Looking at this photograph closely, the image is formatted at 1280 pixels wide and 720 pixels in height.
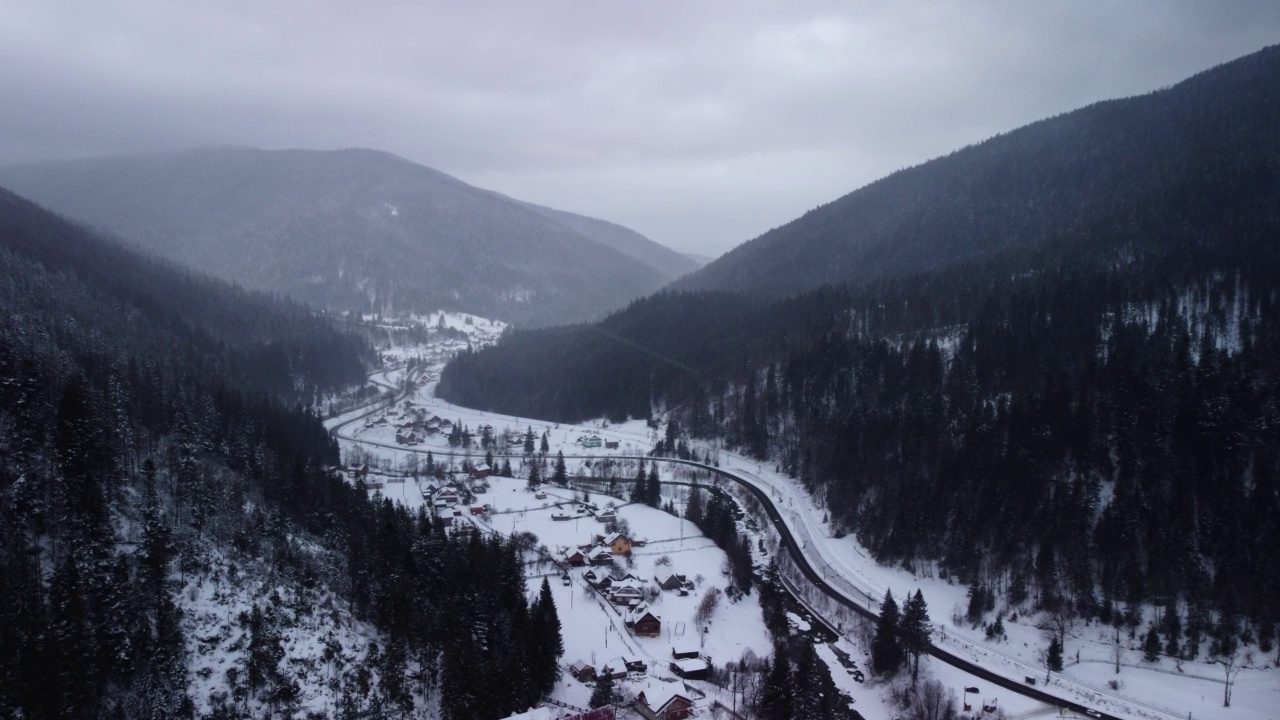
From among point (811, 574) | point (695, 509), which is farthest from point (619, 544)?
point (811, 574)

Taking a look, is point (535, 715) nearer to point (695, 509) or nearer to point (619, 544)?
point (619, 544)

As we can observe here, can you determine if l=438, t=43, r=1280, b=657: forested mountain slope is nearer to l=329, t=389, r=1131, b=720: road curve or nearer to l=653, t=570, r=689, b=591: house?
l=329, t=389, r=1131, b=720: road curve

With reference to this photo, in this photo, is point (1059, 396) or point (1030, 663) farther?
point (1059, 396)

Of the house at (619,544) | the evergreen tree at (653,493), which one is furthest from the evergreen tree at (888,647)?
the evergreen tree at (653,493)

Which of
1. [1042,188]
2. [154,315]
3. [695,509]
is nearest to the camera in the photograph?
[695,509]

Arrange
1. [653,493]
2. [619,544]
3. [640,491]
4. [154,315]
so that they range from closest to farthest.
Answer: [619,544] < [653,493] < [640,491] < [154,315]

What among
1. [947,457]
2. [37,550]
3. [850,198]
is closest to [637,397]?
[947,457]

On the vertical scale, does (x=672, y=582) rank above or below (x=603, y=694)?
above

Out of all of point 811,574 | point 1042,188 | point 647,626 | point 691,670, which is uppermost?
point 1042,188

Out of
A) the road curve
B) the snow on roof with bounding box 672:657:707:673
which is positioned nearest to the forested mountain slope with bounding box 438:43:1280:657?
the road curve
